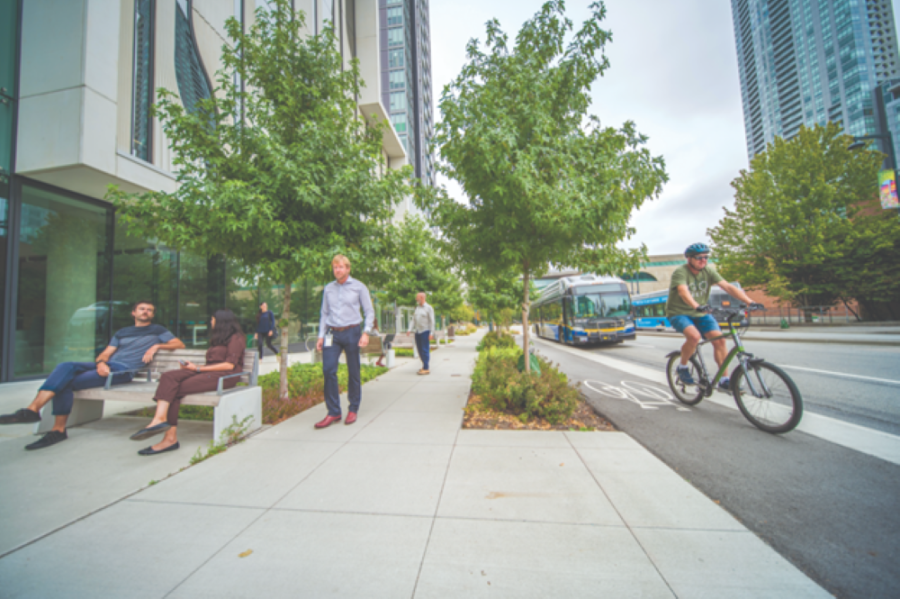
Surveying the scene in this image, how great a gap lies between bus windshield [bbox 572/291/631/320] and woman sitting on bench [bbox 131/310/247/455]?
15159 millimetres

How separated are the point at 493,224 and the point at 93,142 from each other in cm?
860

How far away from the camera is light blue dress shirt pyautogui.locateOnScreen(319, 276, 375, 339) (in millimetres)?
4590

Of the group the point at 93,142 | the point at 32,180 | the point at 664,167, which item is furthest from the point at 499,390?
the point at 32,180

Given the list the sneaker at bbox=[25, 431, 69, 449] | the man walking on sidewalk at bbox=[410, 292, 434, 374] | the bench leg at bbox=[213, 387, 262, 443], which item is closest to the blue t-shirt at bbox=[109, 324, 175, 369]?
the sneaker at bbox=[25, 431, 69, 449]

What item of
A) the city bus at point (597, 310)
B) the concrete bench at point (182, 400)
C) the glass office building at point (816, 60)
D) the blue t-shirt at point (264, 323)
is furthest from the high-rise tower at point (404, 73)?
the glass office building at point (816, 60)

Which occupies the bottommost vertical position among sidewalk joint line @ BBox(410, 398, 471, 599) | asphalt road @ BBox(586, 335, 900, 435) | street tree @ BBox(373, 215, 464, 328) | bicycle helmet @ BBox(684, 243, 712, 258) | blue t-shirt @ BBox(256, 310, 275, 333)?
asphalt road @ BBox(586, 335, 900, 435)

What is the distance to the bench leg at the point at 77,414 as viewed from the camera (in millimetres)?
A: 3987

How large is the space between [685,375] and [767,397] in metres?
1.15

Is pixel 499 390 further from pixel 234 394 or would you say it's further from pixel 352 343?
pixel 234 394

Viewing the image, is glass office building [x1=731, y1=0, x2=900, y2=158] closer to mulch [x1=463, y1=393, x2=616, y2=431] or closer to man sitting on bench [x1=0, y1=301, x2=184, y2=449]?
mulch [x1=463, y1=393, x2=616, y2=431]

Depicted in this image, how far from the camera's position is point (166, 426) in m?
3.62

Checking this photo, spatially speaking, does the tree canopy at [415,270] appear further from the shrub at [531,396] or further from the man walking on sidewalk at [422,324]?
the shrub at [531,396]

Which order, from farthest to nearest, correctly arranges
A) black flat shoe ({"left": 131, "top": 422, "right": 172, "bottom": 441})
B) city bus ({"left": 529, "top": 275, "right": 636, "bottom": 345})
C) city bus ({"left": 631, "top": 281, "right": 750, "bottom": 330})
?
city bus ({"left": 631, "top": 281, "right": 750, "bottom": 330}), city bus ({"left": 529, "top": 275, "right": 636, "bottom": 345}), black flat shoe ({"left": 131, "top": 422, "right": 172, "bottom": 441})

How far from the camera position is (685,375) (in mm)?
5031
